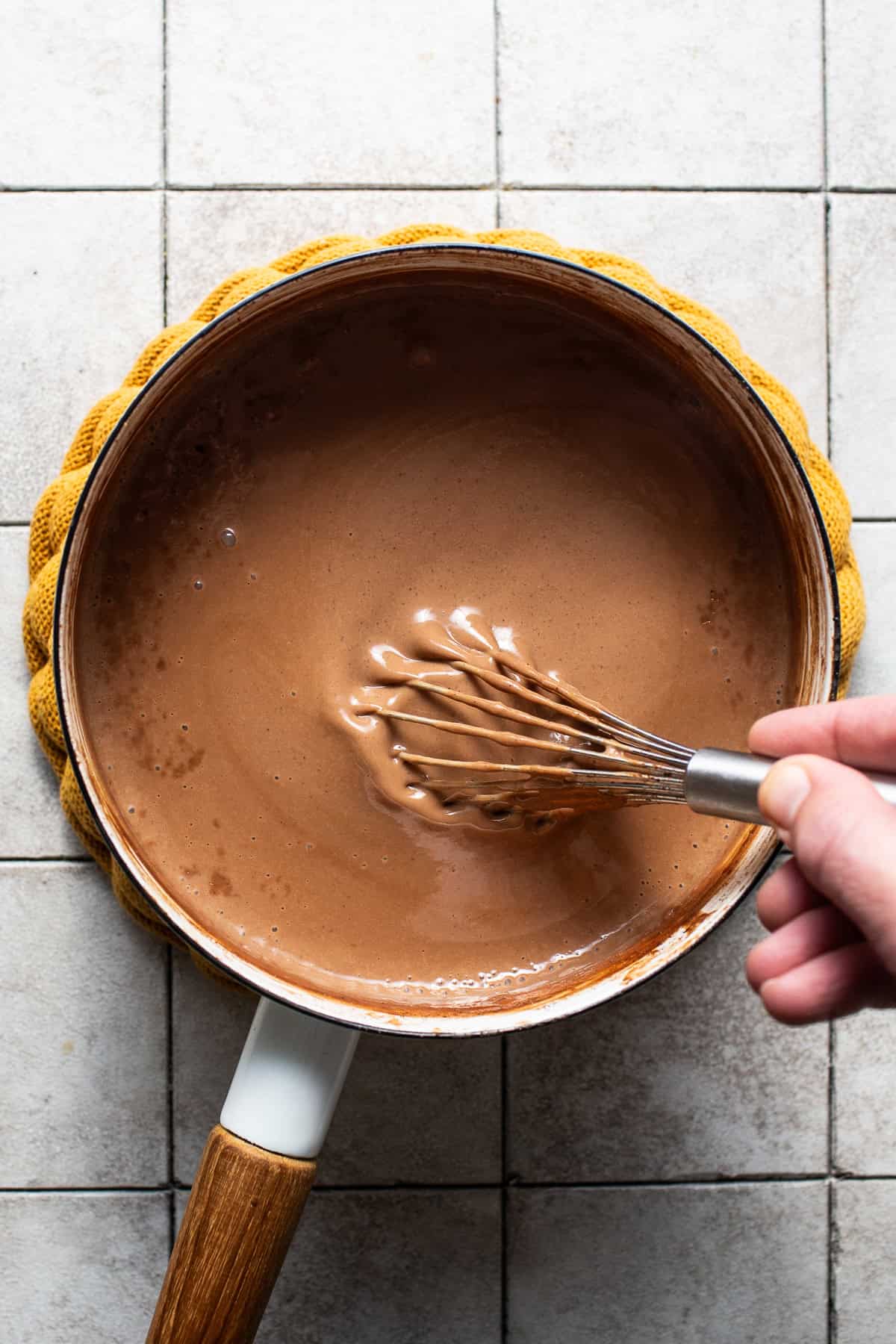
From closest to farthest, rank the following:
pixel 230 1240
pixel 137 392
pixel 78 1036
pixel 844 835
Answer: pixel 844 835 < pixel 230 1240 < pixel 137 392 < pixel 78 1036

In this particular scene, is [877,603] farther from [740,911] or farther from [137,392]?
[137,392]

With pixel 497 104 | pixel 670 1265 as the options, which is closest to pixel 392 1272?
pixel 670 1265

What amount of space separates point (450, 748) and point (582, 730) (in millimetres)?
87

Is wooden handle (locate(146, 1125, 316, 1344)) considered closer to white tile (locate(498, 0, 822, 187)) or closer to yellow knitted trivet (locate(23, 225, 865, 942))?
yellow knitted trivet (locate(23, 225, 865, 942))

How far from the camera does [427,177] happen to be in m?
0.89

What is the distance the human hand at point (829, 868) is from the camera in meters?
0.53

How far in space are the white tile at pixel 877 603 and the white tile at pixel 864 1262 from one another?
365 mm

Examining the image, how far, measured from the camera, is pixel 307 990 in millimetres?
708

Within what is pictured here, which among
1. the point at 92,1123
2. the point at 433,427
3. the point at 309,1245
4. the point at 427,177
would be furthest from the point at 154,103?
the point at 309,1245

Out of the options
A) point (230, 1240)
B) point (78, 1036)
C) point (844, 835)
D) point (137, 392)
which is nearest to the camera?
point (844, 835)

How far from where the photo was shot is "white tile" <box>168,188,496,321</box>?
89 centimetres

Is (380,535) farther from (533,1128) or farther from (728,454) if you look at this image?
(533,1128)

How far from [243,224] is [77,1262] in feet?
2.76

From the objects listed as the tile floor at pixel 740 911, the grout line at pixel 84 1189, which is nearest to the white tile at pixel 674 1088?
the tile floor at pixel 740 911
